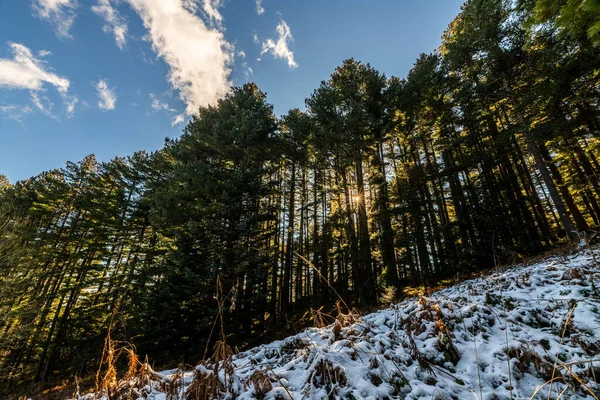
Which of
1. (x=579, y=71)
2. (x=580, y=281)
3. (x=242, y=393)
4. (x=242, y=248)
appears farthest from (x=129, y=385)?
(x=579, y=71)

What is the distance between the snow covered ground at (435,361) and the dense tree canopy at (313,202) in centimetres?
459

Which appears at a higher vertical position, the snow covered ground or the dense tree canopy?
the dense tree canopy

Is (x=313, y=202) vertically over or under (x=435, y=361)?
over

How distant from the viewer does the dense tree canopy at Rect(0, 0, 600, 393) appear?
1001 centimetres

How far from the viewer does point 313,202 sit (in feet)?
47.4

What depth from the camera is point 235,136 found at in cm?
1369

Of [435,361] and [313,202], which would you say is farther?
[313,202]

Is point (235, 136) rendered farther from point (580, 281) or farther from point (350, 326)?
point (580, 281)

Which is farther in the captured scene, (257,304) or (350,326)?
(257,304)

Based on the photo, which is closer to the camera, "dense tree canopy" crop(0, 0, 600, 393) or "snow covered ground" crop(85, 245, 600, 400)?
"snow covered ground" crop(85, 245, 600, 400)

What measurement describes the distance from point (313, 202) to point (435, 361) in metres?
12.0

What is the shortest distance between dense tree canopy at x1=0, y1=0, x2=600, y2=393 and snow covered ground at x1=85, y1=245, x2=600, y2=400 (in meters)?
4.59

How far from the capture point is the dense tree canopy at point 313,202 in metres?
10.0

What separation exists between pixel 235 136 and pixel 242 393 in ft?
43.0
